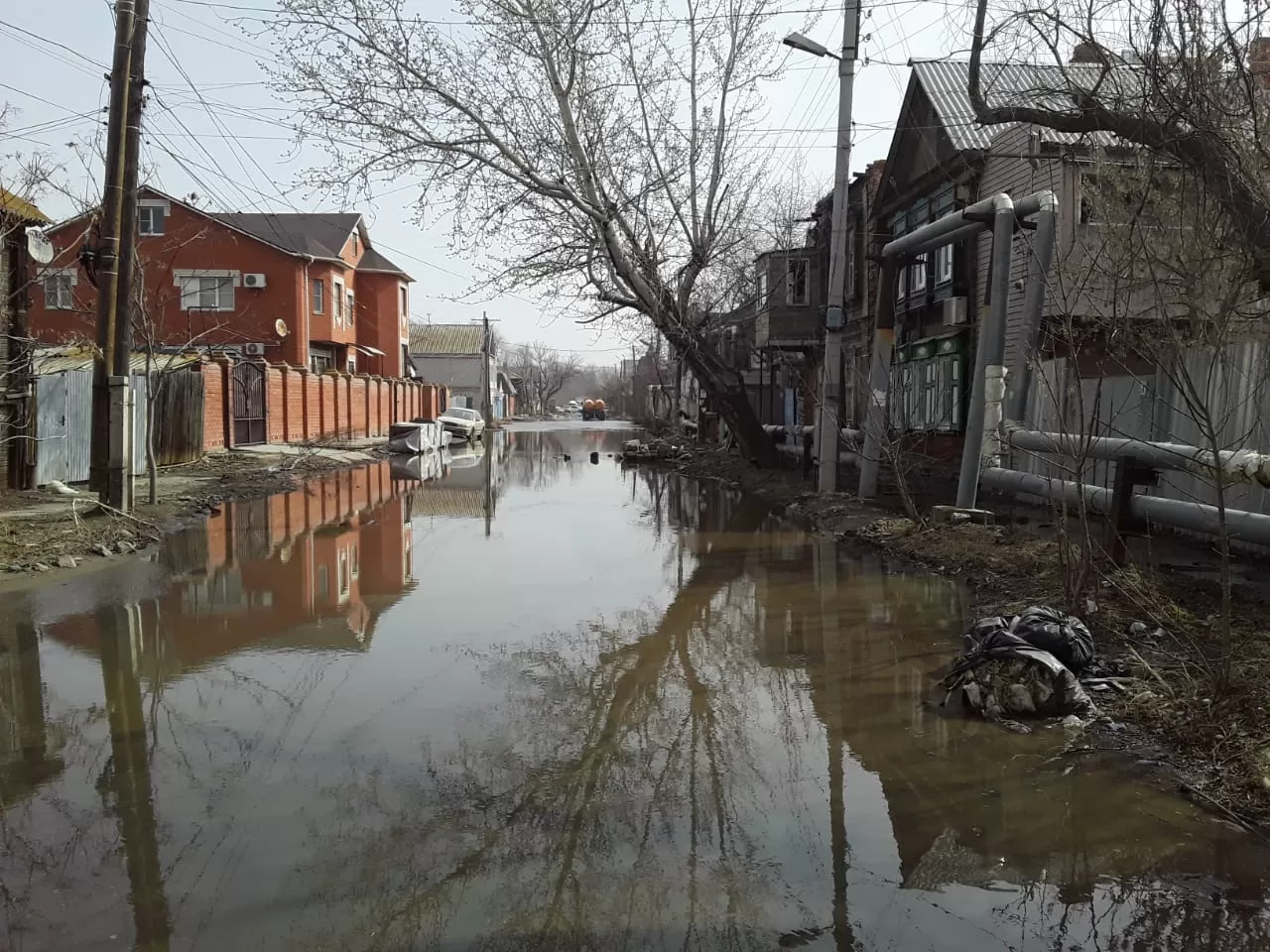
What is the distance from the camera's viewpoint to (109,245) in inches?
496

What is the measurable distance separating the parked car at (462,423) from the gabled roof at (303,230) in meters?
8.32

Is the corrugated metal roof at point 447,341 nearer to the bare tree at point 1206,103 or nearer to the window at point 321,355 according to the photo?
the window at point 321,355

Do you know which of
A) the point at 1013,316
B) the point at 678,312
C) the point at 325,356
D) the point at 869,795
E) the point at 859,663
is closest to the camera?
the point at 869,795

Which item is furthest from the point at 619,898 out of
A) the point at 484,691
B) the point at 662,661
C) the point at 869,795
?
the point at 662,661

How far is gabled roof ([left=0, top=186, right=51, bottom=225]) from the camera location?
12.1 metres

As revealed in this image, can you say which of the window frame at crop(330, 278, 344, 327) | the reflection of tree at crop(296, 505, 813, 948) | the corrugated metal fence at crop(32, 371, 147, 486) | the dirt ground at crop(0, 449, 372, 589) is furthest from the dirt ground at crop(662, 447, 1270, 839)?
the window frame at crop(330, 278, 344, 327)

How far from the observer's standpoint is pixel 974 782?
4.85 m

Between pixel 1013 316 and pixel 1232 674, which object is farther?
pixel 1013 316

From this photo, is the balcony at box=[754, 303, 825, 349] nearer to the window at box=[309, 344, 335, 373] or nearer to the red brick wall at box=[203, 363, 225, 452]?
the red brick wall at box=[203, 363, 225, 452]

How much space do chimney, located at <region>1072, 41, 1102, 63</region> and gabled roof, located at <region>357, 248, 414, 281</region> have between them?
44.7 meters

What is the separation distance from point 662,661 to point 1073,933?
3.95 m

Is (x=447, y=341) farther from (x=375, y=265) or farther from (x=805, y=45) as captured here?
(x=805, y=45)

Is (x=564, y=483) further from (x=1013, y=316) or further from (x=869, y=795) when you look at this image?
(x=869, y=795)

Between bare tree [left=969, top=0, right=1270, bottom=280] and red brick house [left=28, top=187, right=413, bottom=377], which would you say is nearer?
bare tree [left=969, top=0, right=1270, bottom=280]
